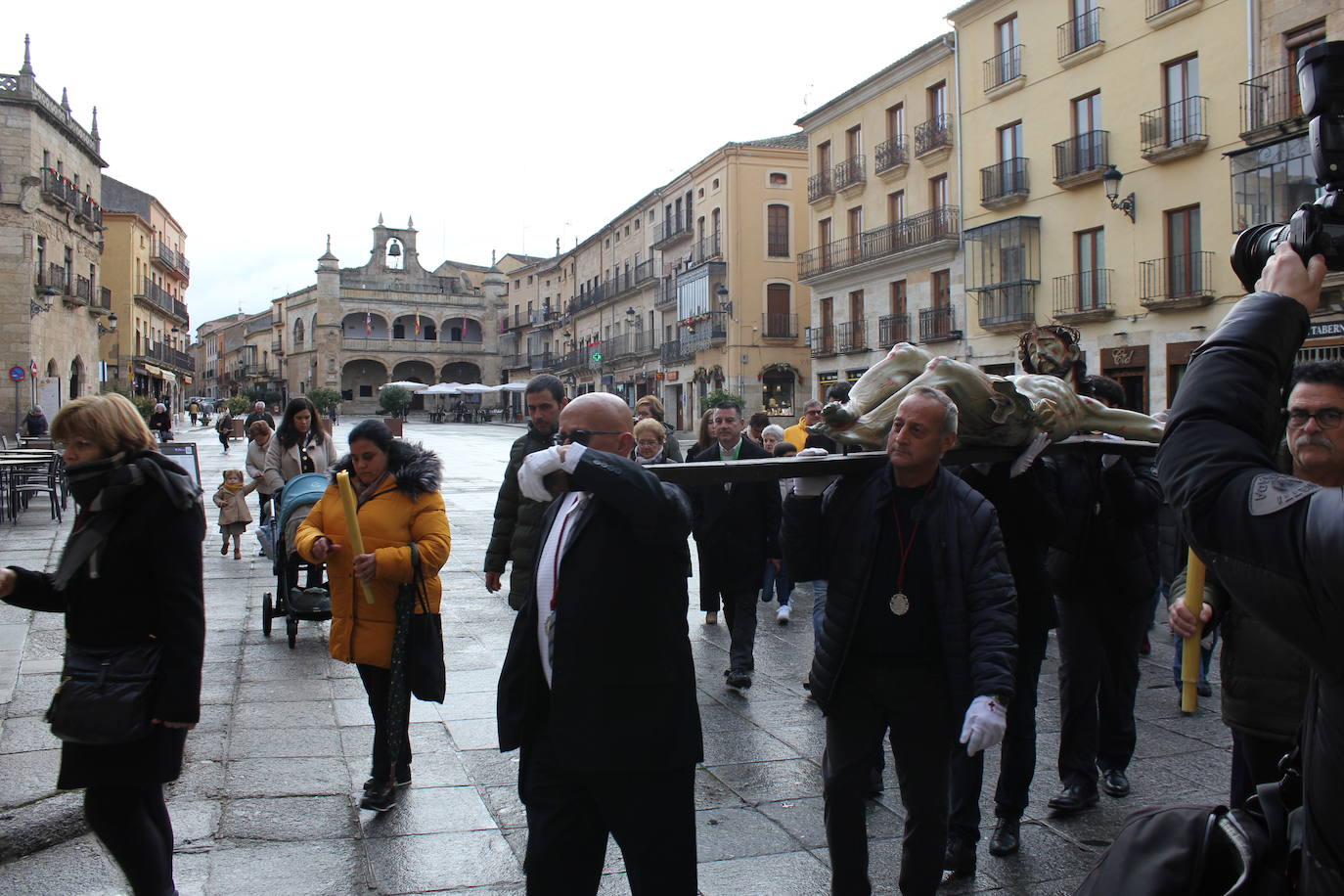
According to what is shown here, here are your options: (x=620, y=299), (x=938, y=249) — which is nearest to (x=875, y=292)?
(x=938, y=249)

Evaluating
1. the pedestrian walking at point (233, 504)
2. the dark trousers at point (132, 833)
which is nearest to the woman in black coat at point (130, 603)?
the dark trousers at point (132, 833)

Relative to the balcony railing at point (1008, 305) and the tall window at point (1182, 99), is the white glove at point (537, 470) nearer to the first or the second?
the tall window at point (1182, 99)

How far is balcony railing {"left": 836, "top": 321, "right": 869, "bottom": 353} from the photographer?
32.4 m

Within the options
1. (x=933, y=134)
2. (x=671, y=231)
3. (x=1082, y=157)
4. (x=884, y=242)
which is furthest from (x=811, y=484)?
(x=671, y=231)

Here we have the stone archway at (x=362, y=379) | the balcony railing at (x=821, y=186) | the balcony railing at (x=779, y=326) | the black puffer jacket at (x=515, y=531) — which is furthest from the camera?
the stone archway at (x=362, y=379)

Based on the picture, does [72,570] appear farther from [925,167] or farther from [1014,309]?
[925,167]

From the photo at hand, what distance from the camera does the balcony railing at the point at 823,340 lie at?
34006 mm

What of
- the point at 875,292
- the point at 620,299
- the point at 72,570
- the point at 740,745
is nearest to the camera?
the point at 72,570

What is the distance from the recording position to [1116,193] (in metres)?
22.1

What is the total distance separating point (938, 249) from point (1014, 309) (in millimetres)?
3569

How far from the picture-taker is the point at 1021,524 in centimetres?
398

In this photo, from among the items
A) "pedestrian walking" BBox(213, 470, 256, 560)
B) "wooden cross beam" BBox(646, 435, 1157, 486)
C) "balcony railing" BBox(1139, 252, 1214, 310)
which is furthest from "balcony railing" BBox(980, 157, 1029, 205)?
"wooden cross beam" BBox(646, 435, 1157, 486)

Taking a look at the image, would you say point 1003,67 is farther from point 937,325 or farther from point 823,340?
point 823,340

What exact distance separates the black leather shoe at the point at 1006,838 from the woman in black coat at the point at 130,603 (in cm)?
292
